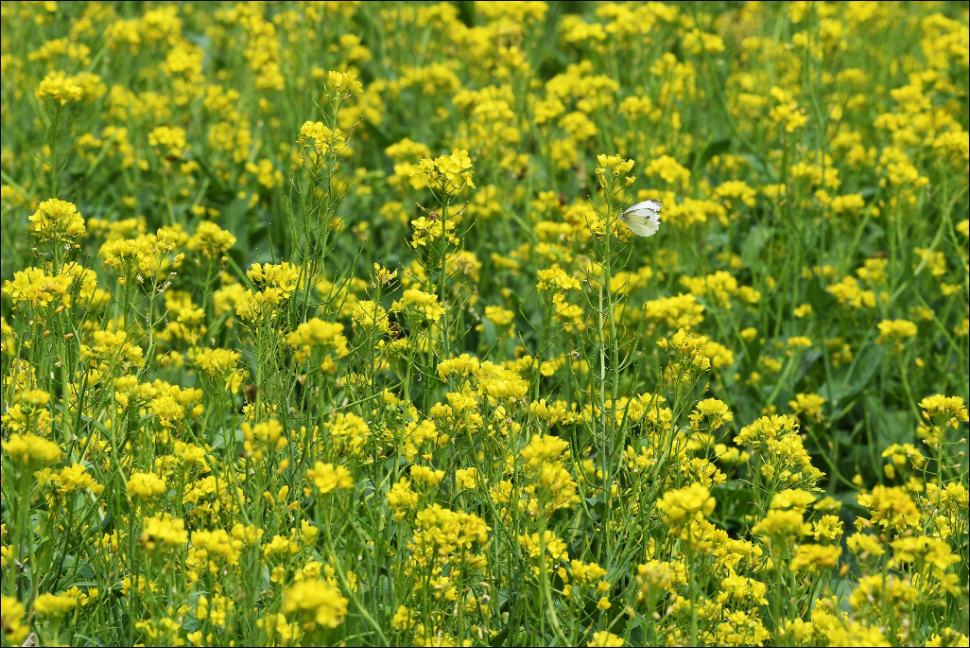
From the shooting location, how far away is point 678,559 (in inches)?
103

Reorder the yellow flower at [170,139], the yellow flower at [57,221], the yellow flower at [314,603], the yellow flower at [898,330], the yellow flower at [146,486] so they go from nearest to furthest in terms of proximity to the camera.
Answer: the yellow flower at [314,603] < the yellow flower at [146,486] < the yellow flower at [57,221] < the yellow flower at [898,330] < the yellow flower at [170,139]

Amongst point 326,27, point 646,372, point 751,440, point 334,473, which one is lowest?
point 646,372

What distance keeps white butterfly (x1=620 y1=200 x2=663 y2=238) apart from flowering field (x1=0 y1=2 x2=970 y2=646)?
105 millimetres

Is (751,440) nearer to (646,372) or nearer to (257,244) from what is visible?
(646,372)

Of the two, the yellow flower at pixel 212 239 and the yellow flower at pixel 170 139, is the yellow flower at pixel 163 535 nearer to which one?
the yellow flower at pixel 212 239

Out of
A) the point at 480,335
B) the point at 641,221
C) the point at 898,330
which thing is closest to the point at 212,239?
the point at 480,335

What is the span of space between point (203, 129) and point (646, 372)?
3151 millimetres

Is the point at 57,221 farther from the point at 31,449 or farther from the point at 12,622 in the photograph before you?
the point at 12,622

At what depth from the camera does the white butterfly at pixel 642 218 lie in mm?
3322

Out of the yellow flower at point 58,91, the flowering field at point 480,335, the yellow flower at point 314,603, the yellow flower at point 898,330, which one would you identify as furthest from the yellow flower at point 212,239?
the yellow flower at point 898,330

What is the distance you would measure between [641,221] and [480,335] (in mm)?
1316

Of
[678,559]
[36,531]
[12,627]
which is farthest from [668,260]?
[12,627]

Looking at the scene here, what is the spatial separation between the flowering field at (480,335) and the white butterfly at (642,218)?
105 mm

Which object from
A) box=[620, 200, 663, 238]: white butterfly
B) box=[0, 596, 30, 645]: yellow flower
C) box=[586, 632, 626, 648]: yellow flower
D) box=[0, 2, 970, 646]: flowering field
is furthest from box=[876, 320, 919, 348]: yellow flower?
box=[0, 596, 30, 645]: yellow flower
